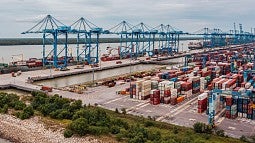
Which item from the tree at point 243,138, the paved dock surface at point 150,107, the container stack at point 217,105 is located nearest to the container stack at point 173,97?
the paved dock surface at point 150,107

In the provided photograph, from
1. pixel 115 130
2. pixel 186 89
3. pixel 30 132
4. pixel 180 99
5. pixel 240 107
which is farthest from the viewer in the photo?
pixel 186 89

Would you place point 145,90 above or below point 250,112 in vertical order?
above

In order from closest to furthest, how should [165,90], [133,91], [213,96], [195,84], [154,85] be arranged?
[213,96], [165,90], [133,91], [154,85], [195,84]

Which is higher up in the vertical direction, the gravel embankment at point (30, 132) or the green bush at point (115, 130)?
the green bush at point (115, 130)

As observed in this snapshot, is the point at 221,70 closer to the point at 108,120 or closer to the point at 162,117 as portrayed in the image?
the point at 162,117

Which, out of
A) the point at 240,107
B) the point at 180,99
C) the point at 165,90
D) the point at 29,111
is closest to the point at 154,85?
the point at 165,90

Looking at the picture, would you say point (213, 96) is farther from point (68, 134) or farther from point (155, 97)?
point (68, 134)

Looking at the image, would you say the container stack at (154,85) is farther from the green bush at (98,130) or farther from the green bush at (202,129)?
the green bush at (98,130)

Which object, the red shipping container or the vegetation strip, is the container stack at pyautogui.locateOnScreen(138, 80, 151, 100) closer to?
the red shipping container

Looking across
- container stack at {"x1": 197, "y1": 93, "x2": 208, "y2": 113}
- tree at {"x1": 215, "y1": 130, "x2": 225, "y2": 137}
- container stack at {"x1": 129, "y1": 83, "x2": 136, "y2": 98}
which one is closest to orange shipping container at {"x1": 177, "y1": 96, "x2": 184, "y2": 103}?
container stack at {"x1": 197, "y1": 93, "x2": 208, "y2": 113}
